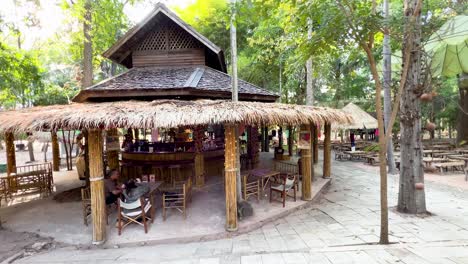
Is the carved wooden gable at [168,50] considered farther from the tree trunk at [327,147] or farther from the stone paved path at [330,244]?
the stone paved path at [330,244]

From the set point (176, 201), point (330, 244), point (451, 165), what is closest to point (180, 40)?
point (176, 201)

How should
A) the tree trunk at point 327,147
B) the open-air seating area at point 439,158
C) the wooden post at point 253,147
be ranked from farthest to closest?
1. the wooden post at point 253,147
2. the open-air seating area at point 439,158
3. the tree trunk at point 327,147

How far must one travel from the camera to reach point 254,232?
626 centimetres

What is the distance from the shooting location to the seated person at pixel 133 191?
251 inches

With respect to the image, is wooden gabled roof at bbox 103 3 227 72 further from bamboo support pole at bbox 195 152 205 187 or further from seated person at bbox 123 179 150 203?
seated person at bbox 123 179 150 203

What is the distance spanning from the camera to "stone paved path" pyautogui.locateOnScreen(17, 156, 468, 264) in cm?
475

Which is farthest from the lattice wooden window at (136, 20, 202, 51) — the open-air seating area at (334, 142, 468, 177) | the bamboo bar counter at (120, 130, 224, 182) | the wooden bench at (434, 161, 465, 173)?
the wooden bench at (434, 161, 465, 173)

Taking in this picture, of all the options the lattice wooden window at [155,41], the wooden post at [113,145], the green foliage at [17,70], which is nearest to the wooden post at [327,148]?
the lattice wooden window at [155,41]

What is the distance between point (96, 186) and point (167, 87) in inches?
154

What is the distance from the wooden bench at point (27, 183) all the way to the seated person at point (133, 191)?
5289 mm

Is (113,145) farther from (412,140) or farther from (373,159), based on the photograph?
(373,159)

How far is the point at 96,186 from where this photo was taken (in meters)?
6.01

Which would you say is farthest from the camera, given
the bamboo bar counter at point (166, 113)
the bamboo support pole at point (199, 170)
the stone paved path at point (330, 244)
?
the bamboo support pole at point (199, 170)

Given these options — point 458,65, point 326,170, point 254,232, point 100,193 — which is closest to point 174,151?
point 100,193
